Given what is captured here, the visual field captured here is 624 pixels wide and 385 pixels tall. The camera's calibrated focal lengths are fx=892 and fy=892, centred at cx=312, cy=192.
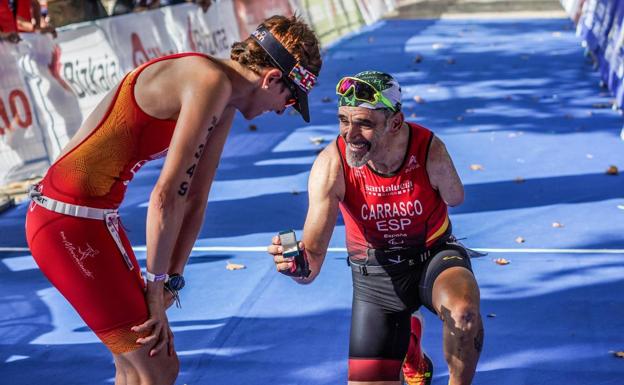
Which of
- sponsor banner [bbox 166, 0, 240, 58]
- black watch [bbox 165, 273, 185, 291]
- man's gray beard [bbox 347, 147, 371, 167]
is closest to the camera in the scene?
black watch [bbox 165, 273, 185, 291]

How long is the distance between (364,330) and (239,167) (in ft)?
20.2

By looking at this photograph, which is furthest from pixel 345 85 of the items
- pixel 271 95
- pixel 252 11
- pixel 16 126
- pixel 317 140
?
pixel 252 11

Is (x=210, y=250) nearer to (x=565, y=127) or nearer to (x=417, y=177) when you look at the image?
(x=417, y=177)

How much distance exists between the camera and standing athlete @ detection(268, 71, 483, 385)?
4297mm

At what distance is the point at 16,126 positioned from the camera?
952cm

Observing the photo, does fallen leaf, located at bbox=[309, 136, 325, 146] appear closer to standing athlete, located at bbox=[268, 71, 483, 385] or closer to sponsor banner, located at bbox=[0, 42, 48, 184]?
sponsor banner, located at bbox=[0, 42, 48, 184]

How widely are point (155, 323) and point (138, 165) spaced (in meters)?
0.62

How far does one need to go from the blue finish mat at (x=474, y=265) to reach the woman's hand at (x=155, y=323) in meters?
1.72

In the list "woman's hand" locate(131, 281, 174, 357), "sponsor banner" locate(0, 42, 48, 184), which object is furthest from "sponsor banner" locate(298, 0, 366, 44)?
"woman's hand" locate(131, 281, 174, 357)

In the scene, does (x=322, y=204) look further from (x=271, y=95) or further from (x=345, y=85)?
(x=271, y=95)

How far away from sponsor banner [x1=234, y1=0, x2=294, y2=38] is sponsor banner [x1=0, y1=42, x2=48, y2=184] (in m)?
8.18

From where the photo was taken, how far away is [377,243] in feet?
14.7

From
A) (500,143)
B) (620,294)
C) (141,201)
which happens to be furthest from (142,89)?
(500,143)

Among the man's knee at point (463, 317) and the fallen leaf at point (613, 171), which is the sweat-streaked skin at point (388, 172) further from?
the fallen leaf at point (613, 171)
